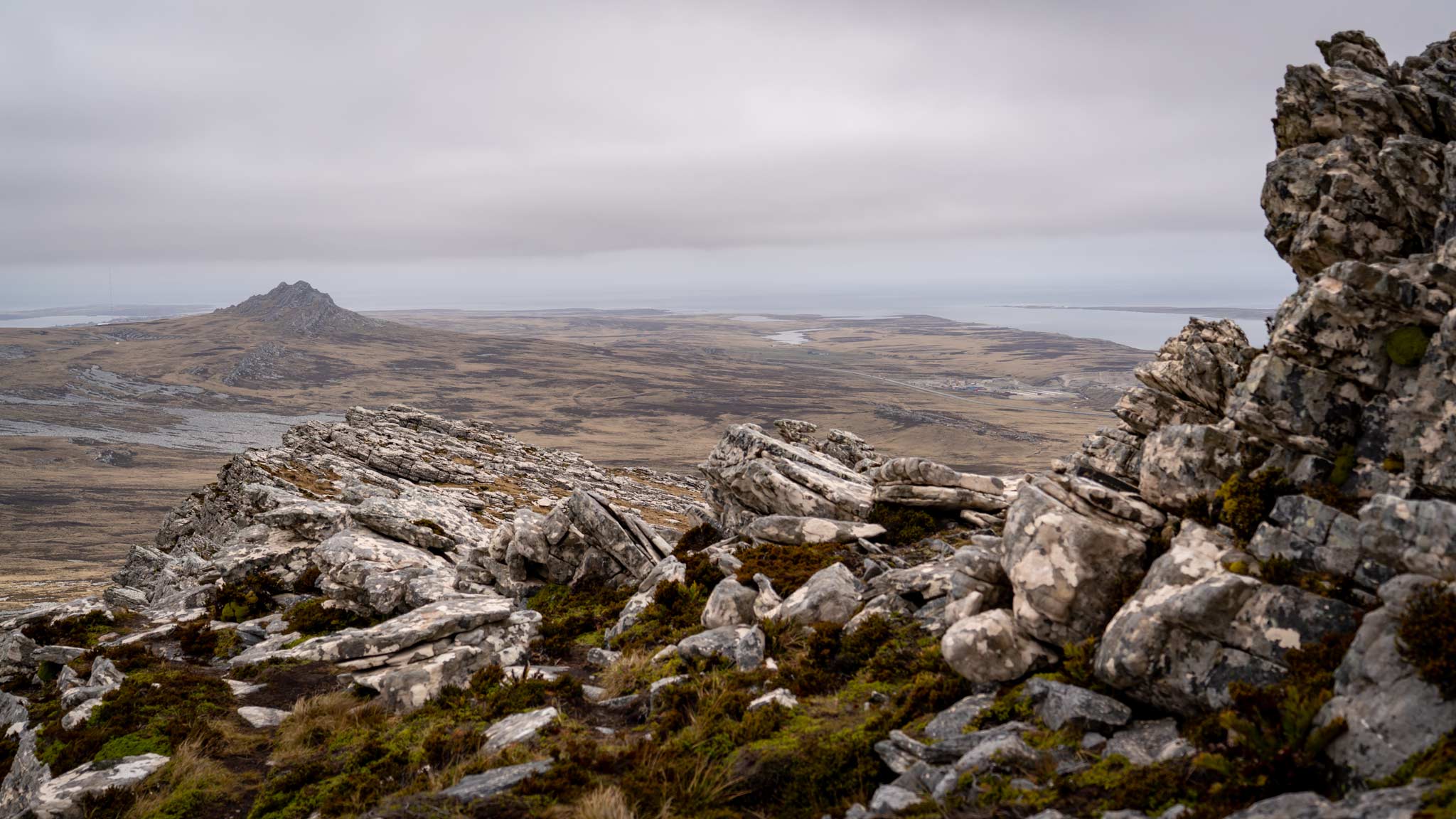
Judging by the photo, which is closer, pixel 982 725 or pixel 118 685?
pixel 982 725

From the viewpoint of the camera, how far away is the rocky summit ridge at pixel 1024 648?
25.7ft

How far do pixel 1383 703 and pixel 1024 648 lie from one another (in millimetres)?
4626

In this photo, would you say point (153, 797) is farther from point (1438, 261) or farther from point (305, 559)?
point (1438, 261)

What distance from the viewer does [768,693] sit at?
12648 millimetres

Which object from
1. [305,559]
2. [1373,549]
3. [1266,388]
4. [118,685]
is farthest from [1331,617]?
[305,559]

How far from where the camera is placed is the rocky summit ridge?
7.83m

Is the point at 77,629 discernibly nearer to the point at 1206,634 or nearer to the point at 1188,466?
the point at 1206,634

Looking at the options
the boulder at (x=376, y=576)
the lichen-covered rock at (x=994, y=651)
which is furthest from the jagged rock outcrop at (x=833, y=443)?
the lichen-covered rock at (x=994, y=651)

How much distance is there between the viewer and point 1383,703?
23.0 feet

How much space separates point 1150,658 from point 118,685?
21.6 metres

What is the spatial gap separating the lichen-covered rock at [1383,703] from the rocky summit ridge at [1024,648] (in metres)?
0.03

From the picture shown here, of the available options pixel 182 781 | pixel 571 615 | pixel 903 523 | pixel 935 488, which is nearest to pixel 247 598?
pixel 571 615

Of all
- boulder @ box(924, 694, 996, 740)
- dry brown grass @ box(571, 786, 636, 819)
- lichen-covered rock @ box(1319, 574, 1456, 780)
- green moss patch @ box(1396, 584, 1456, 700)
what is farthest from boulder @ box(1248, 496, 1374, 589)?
dry brown grass @ box(571, 786, 636, 819)

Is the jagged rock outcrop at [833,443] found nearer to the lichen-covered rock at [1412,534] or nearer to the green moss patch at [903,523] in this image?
the green moss patch at [903,523]
